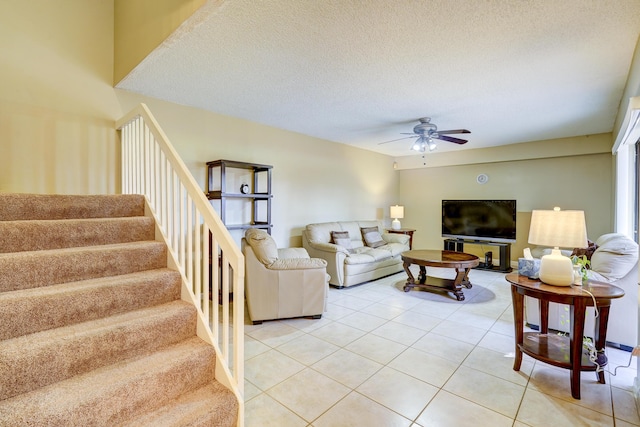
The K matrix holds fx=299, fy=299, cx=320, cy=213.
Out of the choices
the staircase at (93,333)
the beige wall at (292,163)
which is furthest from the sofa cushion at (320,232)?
the staircase at (93,333)

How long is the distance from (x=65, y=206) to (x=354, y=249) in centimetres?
402

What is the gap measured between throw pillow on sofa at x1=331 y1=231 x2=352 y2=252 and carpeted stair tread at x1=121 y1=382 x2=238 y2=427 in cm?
357

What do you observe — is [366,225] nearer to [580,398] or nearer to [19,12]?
[580,398]

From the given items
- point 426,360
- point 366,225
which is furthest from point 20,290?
point 366,225

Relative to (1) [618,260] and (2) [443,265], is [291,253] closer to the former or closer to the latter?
(2) [443,265]

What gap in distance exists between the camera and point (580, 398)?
196cm

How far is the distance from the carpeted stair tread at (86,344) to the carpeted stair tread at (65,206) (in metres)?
1.11

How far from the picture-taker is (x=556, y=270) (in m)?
2.15

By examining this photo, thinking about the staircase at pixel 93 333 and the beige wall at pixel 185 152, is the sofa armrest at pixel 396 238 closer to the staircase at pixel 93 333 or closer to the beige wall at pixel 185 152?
the beige wall at pixel 185 152

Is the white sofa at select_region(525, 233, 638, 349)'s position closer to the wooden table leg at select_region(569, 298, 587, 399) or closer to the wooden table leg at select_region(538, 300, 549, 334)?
the wooden table leg at select_region(538, 300, 549, 334)

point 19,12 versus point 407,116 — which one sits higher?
point 19,12

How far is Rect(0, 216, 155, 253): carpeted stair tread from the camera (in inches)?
73.7

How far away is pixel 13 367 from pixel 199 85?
270 centimetres

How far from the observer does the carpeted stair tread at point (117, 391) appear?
124 centimetres
